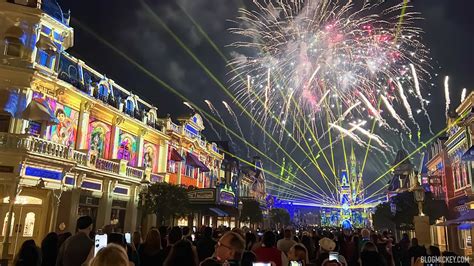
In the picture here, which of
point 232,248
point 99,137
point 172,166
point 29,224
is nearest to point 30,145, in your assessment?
point 29,224

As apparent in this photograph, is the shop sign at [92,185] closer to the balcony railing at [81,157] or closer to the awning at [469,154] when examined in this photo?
the balcony railing at [81,157]

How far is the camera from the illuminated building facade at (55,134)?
18000mm

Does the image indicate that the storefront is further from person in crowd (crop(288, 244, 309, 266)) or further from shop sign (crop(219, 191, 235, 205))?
person in crowd (crop(288, 244, 309, 266))

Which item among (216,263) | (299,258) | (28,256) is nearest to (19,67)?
(28,256)

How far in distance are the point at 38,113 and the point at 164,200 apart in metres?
10.5

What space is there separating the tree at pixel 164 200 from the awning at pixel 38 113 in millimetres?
9500

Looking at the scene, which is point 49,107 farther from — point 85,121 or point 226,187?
point 226,187

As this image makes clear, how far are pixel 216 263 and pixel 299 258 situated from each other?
137 inches

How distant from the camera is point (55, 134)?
20500mm

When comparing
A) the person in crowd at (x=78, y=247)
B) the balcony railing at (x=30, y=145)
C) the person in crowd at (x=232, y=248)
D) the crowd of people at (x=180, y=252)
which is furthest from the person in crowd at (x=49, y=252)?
the balcony railing at (x=30, y=145)

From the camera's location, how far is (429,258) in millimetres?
7277

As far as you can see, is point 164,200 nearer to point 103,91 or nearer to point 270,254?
point 103,91

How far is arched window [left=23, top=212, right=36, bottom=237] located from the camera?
62.6ft

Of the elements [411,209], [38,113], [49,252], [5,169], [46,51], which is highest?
[46,51]
